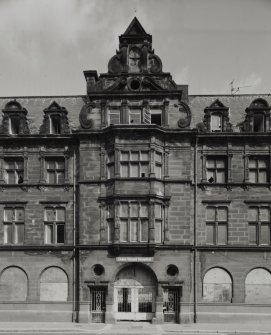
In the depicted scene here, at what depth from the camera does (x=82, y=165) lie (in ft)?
107

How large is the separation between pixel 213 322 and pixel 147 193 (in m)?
8.99

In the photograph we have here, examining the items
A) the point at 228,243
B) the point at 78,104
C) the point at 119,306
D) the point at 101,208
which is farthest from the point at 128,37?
the point at 119,306

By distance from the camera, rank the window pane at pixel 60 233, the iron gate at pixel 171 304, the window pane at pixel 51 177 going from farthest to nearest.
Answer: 1. the window pane at pixel 51 177
2. the window pane at pixel 60 233
3. the iron gate at pixel 171 304

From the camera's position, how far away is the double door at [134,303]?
31.5m

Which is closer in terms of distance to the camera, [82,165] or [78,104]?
[82,165]

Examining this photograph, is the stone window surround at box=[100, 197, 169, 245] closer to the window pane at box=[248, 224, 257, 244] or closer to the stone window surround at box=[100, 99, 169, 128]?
the stone window surround at box=[100, 99, 169, 128]

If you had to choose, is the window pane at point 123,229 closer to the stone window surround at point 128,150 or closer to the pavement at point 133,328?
the stone window surround at point 128,150

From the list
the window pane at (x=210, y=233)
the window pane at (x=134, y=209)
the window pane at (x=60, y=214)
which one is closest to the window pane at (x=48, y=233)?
the window pane at (x=60, y=214)

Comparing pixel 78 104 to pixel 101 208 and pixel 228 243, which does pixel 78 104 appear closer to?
pixel 101 208

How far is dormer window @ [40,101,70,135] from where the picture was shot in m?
33.9

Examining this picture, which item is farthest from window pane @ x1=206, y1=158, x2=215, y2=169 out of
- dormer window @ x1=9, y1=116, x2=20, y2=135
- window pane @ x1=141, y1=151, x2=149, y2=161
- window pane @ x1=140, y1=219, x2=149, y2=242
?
dormer window @ x1=9, y1=116, x2=20, y2=135

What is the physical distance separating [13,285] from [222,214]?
14.2m

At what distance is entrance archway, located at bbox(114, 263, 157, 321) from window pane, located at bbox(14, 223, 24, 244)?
6.87 m

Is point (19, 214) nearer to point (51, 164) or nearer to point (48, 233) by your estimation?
point (48, 233)
